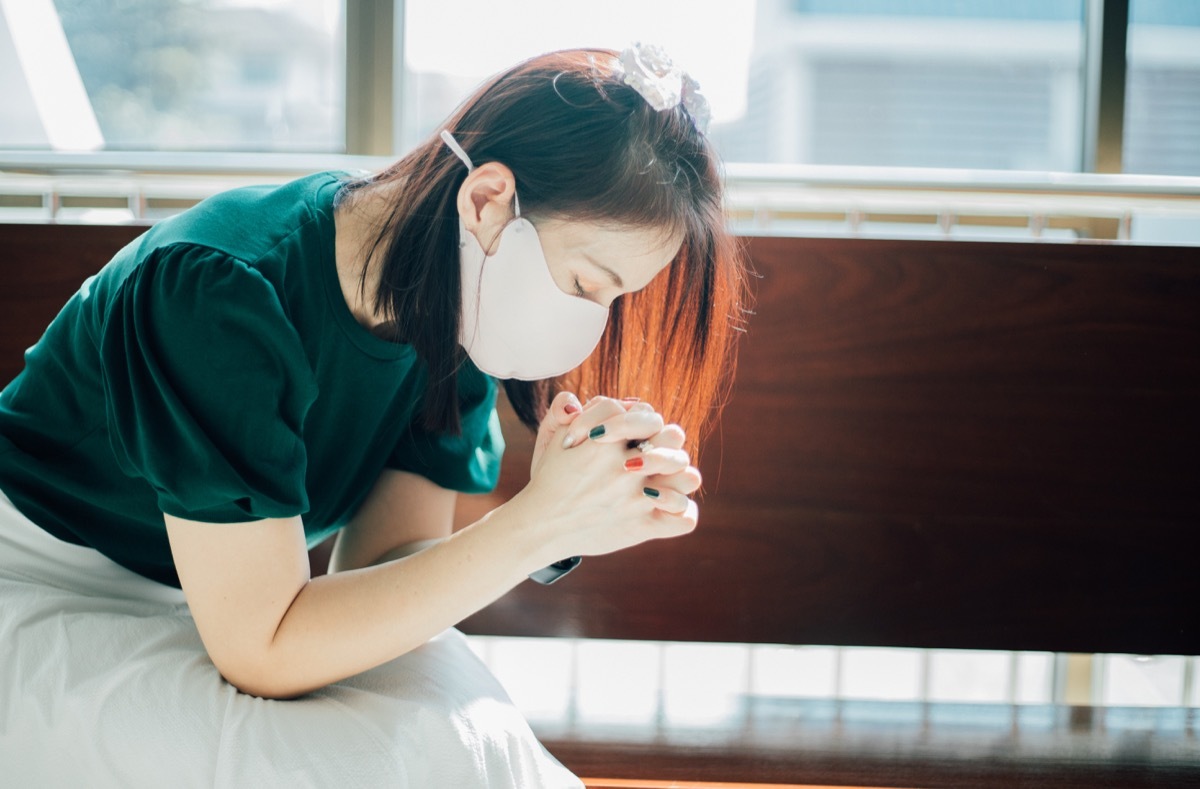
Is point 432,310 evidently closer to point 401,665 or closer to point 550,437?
point 550,437

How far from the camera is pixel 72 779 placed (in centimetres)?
77

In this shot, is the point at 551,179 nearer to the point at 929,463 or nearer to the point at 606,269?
the point at 606,269

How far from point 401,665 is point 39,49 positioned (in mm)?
1428

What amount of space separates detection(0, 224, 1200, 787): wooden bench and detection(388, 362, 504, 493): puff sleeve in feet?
0.85

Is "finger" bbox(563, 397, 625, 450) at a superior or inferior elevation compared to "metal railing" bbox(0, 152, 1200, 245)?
inferior

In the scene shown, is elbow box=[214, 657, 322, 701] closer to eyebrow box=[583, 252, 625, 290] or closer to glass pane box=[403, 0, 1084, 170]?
eyebrow box=[583, 252, 625, 290]

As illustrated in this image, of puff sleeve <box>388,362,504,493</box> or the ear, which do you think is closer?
the ear

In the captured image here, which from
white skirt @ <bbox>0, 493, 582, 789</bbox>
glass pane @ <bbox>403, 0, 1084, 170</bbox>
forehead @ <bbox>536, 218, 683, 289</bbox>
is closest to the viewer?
white skirt @ <bbox>0, 493, 582, 789</bbox>

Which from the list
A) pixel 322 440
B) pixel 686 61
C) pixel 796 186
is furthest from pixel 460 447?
pixel 686 61

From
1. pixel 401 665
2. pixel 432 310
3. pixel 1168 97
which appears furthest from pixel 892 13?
pixel 401 665

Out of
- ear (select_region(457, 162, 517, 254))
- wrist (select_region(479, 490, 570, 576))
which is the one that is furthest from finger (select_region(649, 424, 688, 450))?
ear (select_region(457, 162, 517, 254))

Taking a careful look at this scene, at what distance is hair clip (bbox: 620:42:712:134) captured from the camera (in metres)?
0.85

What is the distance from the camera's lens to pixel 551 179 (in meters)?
0.85

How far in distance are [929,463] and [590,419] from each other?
0.71 metres
